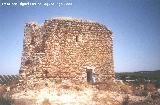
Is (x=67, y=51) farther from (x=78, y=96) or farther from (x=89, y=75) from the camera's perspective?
(x=78, y=96)

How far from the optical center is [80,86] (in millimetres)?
13320

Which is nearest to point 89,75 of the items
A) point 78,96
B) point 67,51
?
point 67,51

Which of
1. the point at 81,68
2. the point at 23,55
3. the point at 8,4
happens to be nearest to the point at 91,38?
the point at 81,68

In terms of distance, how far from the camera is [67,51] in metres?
14.0

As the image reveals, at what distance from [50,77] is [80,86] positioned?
164 cm

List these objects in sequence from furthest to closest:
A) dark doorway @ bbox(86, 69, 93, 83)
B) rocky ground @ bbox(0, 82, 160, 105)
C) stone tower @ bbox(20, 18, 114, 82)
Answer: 1. dark doorway @ bbox(86, 69, 93, 83)
2. stone tower @ bbox(20, 18, 114, 82)
3. rocky ground @ bbox(0, 82, 160, 105)

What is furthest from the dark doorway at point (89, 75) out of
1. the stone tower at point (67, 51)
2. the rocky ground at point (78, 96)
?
the rocky ground at point (78, 96)

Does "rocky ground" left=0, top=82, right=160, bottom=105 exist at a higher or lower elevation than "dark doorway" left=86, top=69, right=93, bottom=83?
lower

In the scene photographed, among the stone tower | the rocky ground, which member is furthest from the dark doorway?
the rocky ground

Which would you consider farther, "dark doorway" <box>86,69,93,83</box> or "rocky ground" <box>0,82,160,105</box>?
"dark doorway" <box>86,69,93,83</box>

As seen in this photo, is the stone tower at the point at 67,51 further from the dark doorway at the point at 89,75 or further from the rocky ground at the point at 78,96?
the rocky ground at the point at 78,96

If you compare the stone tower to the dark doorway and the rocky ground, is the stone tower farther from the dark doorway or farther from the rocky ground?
the rocky ground

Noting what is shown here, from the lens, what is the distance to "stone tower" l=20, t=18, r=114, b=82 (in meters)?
13.7

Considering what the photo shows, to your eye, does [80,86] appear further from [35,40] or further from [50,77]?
[35,40]
